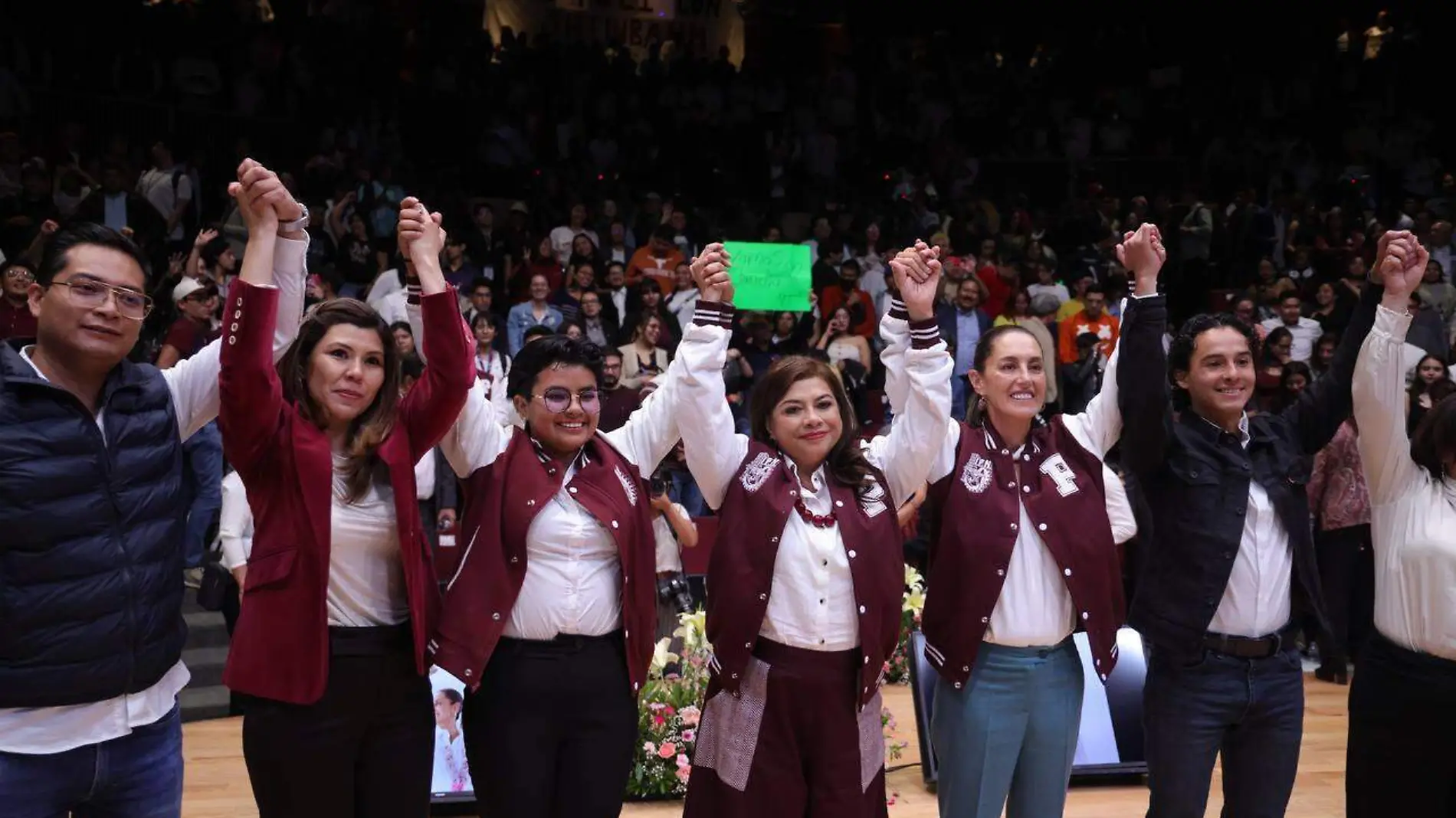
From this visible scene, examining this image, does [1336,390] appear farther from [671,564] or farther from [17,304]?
[17,304]

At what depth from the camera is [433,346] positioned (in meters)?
2.71

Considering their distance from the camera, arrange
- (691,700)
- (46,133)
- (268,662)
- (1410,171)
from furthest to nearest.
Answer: (1410,171), (46,133), (691,700), (268,662)

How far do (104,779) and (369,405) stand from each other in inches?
32.3

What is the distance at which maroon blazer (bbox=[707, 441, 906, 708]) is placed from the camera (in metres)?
2.88

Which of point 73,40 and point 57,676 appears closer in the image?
point 57,676

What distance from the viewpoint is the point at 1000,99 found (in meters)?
16.0

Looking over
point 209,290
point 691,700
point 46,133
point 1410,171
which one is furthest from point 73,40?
point 1410,171

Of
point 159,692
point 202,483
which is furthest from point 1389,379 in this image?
point 202,483

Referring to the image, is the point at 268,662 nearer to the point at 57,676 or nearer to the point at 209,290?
the point at 57,676

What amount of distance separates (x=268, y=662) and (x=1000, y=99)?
14.5m

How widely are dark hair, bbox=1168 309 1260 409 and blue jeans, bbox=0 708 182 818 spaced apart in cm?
221

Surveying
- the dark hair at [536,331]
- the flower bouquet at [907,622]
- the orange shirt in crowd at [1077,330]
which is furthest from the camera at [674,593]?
the orange shirt in crowd at [1077,330]

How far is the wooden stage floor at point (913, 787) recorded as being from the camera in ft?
15.7

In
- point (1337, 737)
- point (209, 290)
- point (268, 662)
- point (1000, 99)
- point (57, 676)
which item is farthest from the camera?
point (1000, 99)
